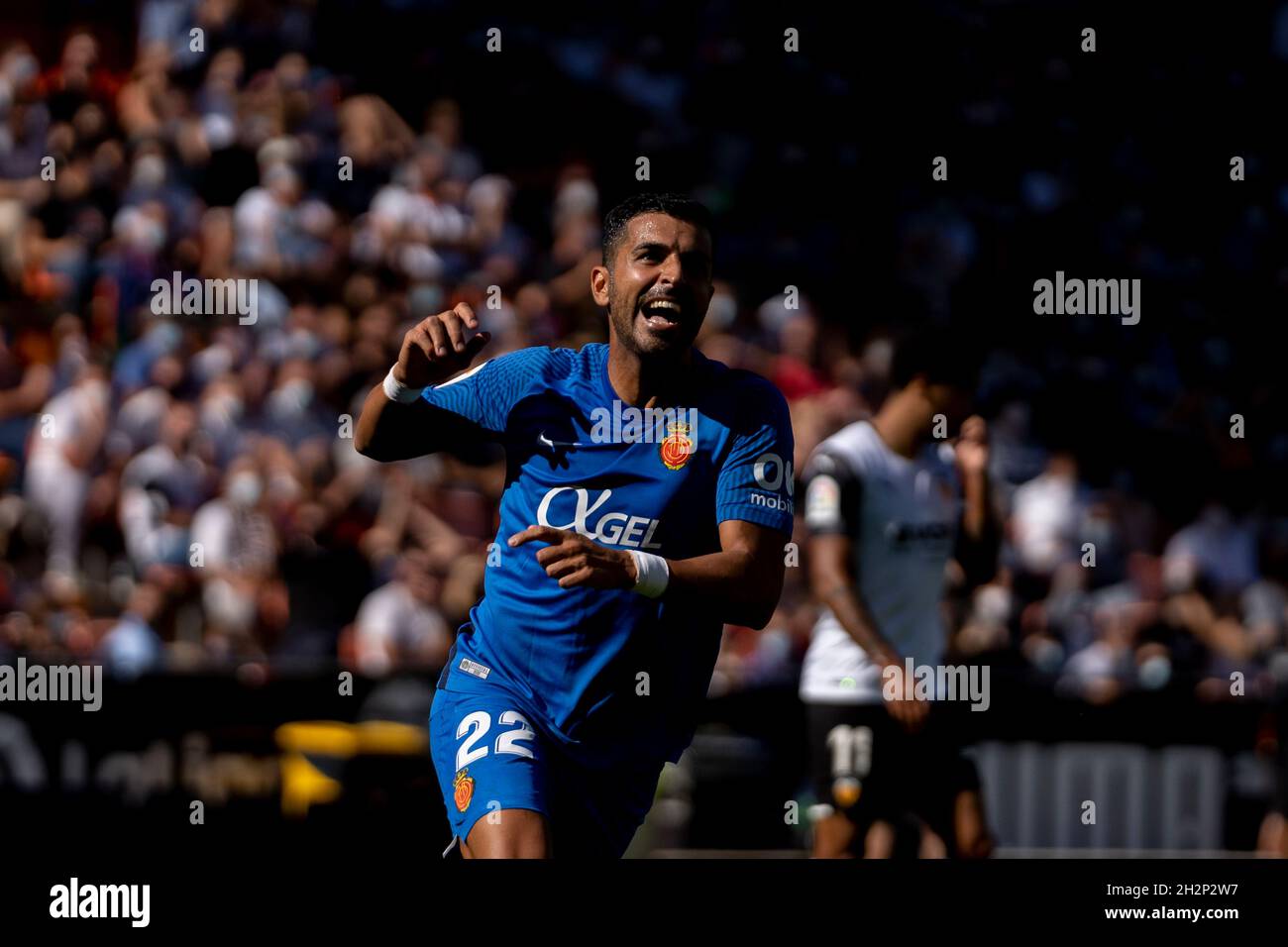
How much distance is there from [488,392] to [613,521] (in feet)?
2.00

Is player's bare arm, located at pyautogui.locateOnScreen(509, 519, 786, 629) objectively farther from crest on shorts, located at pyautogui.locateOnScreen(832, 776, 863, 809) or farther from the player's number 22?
crest on shorts, located at pyautogui.locateOnScreen(832, 776, 863, 809)

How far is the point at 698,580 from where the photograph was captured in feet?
17.8

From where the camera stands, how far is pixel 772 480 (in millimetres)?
5691

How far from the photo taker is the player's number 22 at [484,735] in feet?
18.1

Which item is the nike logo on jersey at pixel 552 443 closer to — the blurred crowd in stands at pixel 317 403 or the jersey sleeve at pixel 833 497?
the jersey sleeve at pixel 833 497

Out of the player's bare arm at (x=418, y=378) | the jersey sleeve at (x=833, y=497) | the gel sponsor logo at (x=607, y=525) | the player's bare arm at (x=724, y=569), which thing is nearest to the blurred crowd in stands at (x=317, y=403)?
the jersey sleeve at (x=833, y=497)

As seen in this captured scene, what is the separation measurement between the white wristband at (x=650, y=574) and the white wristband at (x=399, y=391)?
0.90 meters

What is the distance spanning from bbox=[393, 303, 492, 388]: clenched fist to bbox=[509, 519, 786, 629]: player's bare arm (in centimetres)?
55

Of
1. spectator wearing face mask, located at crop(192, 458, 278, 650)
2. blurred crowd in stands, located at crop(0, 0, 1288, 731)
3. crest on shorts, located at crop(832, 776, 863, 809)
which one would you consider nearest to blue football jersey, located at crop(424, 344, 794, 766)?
crest on shorts, located at crop(832, 776, 863, 809)

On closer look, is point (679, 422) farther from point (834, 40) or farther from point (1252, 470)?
point (834, 40)

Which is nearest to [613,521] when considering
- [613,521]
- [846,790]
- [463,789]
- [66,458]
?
[613,521]

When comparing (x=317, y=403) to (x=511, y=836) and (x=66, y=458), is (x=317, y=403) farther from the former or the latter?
(x=511, y=836)
